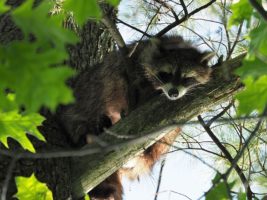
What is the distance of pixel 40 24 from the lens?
1372mm

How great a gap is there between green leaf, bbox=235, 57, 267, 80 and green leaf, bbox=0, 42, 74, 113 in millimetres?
745

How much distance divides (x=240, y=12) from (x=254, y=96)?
46cm

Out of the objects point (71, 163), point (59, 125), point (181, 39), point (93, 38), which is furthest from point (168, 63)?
point (71, 163)

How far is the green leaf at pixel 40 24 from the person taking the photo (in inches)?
53.3

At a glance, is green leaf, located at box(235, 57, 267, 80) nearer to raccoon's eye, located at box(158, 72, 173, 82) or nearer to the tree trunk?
the tree trunk

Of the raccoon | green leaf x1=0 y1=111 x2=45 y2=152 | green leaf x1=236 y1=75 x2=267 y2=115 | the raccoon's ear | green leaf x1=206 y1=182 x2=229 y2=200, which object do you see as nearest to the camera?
green leaf x1=236 y1=75 x2=267 y2=115

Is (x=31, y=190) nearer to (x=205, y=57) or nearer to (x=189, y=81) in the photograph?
(x=189, y=81)

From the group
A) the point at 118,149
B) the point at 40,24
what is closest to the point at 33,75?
the point at 40,24

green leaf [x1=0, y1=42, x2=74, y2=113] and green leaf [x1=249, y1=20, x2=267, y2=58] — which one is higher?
green leaf [x1=249, y1=20, x2=267, y2=58]

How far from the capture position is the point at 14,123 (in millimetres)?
2268

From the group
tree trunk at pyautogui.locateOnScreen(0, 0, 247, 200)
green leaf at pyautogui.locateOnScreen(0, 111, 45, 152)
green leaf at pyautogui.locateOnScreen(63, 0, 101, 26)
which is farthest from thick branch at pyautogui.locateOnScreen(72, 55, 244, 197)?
green leaf at pyautogui.locateOnScreen(63, 0, 101, 26)

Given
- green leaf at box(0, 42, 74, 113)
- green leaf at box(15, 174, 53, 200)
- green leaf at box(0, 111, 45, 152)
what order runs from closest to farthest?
green leaf at box(0, 42, 74, 113) < green leaf at box(0, 111, 45, 152) < green leaf at box(15, 174, 53, 200)

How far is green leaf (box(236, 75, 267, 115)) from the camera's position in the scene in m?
2.00

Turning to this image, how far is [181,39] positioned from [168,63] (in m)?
0.36
